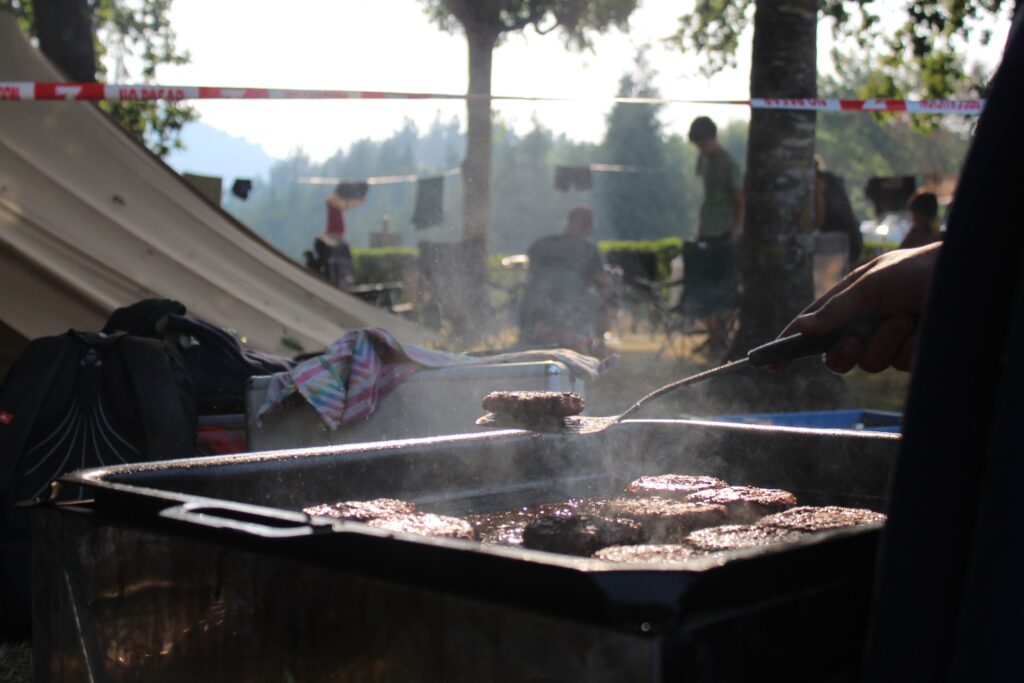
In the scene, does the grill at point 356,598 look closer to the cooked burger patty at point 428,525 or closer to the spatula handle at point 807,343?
the cooked burger patty at point 428,525

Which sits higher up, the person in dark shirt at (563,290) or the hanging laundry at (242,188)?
the hanging laundry at (242,188)

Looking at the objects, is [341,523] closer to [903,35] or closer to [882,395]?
[882,395]

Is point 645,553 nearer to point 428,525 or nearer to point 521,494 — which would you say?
point 428,525

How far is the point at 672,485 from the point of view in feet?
6.88

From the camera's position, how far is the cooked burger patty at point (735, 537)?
5.04 ft

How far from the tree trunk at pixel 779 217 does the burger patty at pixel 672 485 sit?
189 inches

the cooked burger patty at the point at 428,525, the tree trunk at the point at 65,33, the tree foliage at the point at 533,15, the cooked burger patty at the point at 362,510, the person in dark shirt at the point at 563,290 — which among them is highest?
the tree foliage at the point at 533,15

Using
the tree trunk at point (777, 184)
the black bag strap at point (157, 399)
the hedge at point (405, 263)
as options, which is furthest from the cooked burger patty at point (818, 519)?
the hedge at point (405, 263)

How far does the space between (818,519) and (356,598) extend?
0.86 metres

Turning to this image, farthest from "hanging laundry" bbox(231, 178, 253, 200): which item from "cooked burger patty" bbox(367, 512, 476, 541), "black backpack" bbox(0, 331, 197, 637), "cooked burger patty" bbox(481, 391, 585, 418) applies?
"cooked burger patty" bbox(367, 512, 476, 541)

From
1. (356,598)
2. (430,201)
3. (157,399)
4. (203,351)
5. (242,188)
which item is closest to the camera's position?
(356,598)

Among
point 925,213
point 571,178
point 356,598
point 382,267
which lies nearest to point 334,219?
point 382,267

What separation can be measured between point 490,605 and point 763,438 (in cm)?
133

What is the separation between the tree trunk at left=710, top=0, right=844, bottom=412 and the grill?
5.61 meters
